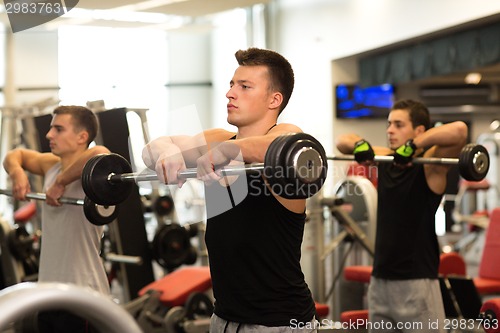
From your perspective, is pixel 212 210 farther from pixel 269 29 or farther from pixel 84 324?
pixel 269 29

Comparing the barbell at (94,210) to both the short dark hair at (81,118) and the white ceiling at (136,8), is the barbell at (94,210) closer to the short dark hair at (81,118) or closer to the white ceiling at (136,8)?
the short dark hair at (81,118)

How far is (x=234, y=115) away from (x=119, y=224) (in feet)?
10.1

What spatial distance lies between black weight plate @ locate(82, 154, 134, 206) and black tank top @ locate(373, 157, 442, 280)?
137 centimetres

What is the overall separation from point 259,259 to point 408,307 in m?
1.38

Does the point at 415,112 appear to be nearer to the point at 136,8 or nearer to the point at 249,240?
the point at 249,240

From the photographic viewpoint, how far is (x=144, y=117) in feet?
14.8

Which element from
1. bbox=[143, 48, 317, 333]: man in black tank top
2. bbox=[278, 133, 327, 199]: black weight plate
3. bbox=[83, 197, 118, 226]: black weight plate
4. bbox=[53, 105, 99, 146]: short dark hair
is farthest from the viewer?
bbox=[53, 105, 99, 146]: short dark hair

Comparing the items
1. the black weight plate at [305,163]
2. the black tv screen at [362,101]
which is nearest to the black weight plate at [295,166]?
the black weight plate at [305,163]

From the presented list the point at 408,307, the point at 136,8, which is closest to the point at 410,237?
the point at 408,307

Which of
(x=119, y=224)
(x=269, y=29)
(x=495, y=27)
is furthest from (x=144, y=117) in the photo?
(x=269, y=29)

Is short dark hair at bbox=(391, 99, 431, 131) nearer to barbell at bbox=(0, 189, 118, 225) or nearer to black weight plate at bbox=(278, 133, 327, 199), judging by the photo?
barbell at bbox=(0, 189, 118, 225)

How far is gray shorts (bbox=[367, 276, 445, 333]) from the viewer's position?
3.11 m

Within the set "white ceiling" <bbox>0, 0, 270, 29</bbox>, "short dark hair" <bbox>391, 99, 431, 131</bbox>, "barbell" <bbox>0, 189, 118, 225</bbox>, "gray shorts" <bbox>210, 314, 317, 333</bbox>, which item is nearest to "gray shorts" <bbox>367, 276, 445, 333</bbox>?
"short dark hair" <bbox>391, 99, 431, 131</bbox>

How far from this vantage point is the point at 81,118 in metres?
3.24
